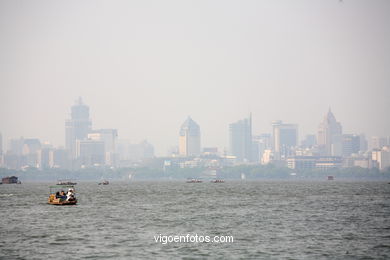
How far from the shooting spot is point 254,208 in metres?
109

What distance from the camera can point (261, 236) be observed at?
7125 cm

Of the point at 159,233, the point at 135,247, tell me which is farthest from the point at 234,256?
the point at 159,233

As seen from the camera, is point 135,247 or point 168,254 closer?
point 168,254

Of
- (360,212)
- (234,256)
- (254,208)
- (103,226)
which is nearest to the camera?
(234,256)

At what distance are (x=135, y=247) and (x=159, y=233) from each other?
9.91m

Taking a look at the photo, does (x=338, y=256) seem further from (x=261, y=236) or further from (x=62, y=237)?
(x=62, y=237)

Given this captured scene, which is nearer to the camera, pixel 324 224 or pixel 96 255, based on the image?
pixel 96 255

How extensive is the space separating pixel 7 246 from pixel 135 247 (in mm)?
12417

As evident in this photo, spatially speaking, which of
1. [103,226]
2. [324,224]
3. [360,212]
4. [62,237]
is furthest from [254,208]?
[62,237]

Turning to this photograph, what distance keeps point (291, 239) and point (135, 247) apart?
1606 centimetres

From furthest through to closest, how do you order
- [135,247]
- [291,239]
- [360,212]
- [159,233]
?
[360,212] → [159,233] → [291,239] → [135,247]

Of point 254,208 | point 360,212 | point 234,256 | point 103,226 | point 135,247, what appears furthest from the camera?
Answer: point 254,208

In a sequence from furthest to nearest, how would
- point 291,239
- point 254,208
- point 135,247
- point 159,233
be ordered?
point 254,208 < point 159,233 < point 291,239 < point 135,247

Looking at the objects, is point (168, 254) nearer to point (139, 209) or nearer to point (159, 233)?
point (159, 233)
